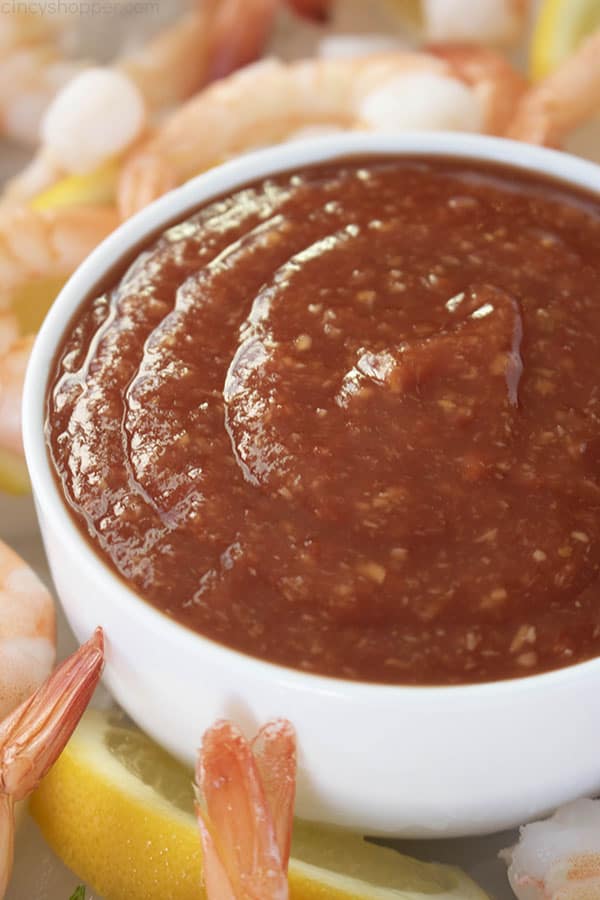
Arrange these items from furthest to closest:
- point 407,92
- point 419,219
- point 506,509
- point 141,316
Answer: point 407,92 → point 419,219 → point 141,316 → point 506,509

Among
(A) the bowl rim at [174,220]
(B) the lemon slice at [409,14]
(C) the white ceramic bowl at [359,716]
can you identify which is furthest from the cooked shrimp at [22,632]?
(B) the lemon slice at [409,14]

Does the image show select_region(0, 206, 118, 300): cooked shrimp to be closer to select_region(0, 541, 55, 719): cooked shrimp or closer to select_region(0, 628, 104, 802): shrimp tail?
select_region(0, 541, 55, 719): cooked shrimp

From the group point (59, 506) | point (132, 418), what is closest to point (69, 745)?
point (59, 506)

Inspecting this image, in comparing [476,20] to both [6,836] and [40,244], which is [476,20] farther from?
[6,836]

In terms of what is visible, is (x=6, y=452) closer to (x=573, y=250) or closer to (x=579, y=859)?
(x=573, y=250)

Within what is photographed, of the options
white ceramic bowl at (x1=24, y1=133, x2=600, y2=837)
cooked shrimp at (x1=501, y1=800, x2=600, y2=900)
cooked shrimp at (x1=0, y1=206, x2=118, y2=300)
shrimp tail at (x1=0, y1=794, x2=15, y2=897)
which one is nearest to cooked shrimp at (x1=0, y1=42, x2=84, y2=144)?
cooked shrimp at (x1=0, y1=206, x2=118, y2=300)

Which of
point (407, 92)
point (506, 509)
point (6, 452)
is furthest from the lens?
point (407, 92)

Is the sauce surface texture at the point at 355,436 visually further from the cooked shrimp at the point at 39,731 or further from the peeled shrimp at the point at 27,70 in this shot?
the peeled shrimp at the point at 27,70
